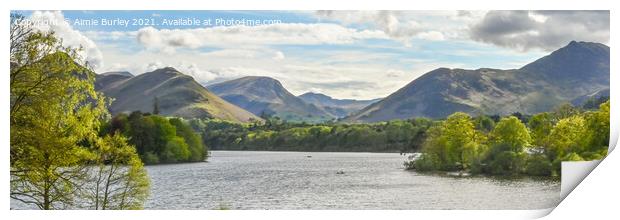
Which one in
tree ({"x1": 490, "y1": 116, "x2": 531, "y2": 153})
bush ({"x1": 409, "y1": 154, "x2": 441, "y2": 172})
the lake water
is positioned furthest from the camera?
tree ({"x1": 490, "y1": 116, "x2": 531, "y2": 153})

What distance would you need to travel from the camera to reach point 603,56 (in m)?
16.0

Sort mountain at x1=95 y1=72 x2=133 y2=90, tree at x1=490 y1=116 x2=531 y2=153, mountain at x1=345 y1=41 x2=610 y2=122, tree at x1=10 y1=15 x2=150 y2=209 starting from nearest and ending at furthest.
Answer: tree at x1=10 y1=15 x2=150 y2=209 < mountain at x1=95 y1=72 x2=133 y2=90 < mountain at x1=345 y1=41 x2=610 y2=122 < tree at x1=490 y1=116 x2=531 y2=153

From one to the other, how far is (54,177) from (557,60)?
10165 millimetres

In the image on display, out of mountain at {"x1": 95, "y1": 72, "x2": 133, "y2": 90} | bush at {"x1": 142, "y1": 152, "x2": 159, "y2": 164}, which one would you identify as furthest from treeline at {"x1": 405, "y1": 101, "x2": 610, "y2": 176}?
mountain at {"x1": 95, "y1": 72, "x2": 133, "y2": 90}

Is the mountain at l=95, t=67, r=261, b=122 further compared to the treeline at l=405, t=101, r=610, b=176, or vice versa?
the treeline at l=405, t=101, r=610, b=176

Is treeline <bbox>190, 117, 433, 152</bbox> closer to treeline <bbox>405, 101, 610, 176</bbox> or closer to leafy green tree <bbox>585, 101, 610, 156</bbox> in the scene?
treeline <bbox>405, 101, 610, 176</bbox>

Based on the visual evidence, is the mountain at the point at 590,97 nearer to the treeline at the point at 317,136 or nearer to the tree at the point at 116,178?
the treeline at the point at 317,136

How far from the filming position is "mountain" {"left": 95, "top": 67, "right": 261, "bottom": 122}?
15117 mm

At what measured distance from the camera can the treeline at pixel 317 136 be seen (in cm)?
1625

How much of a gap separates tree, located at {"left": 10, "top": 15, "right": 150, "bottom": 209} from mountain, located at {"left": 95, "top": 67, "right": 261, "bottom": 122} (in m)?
1.36
